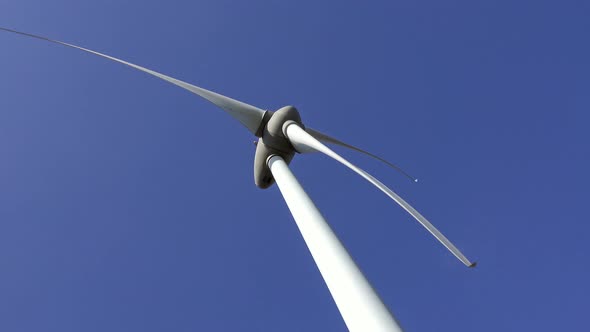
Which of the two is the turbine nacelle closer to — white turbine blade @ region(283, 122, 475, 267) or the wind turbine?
the wind turbine

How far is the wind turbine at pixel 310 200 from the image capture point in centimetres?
598

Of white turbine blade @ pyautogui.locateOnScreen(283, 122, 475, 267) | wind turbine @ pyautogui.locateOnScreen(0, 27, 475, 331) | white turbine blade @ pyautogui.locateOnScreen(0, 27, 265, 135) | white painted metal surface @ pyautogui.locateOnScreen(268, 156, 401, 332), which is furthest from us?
white turbine blade @ pyautogui.locateOnScreen(0, 27, 265, 135)

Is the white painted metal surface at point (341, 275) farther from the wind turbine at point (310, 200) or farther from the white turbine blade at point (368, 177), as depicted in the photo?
the white turbine blade at point (368, 177)

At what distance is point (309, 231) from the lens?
820cm

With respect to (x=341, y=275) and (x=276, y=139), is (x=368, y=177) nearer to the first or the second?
(x=341, y=275)

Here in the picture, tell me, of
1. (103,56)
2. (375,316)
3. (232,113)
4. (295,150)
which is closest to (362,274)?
(375,316)

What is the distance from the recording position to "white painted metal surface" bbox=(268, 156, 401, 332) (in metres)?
5.73

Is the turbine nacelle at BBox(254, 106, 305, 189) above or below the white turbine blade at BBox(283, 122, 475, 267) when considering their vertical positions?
above

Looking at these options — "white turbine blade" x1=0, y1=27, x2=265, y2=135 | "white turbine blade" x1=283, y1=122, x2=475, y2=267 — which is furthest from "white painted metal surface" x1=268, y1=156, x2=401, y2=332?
"white turbine blade" x1=0, y1=27, x2=265, y2=135

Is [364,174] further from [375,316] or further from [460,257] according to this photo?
[375,316]

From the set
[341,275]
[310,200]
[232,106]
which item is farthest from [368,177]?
[232,106]

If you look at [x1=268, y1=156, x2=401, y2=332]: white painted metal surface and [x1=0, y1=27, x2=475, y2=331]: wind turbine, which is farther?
[x1=0, y1=27, x2=475, y2=331]: wind turbine

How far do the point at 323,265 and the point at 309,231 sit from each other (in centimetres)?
106

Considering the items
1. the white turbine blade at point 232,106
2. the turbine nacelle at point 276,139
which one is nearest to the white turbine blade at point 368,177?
the turbine nacelle at point 276,139
